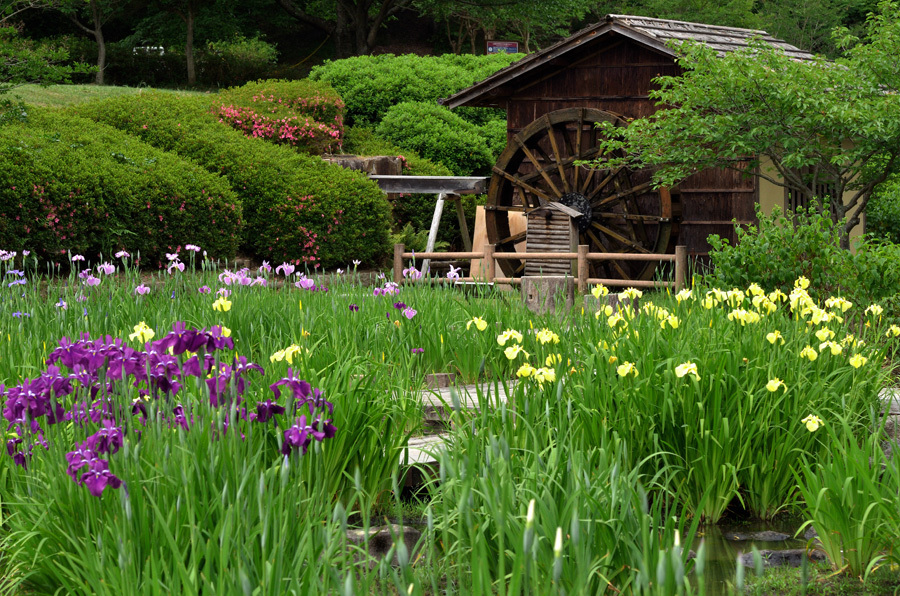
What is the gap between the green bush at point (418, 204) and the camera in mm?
19281

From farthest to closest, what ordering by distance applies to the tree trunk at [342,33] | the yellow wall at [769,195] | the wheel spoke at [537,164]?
the tree trunk at [342,33]
the wheel spoke at [537,164]
the yellow wall at [769,195]

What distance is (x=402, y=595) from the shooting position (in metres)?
1.96

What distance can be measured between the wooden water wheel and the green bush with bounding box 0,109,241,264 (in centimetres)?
541

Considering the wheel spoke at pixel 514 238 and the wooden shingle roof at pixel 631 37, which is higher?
the wooden shingle roof at pixel 631 37

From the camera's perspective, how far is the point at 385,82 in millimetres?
23172

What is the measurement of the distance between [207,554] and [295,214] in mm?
12286

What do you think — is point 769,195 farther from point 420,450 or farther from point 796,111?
point 420,450

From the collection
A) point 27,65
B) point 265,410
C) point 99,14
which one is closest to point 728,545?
point 265,410

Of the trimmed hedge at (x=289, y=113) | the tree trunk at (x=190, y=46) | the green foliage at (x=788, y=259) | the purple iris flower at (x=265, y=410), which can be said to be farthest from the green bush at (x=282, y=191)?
the tree trunk at (x=190, y=46)

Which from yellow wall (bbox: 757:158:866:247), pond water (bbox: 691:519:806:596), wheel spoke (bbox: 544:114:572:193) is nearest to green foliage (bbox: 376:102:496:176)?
wheel spoke (bbox: 544:114:572:193)

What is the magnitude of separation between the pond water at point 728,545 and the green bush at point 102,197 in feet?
29.1

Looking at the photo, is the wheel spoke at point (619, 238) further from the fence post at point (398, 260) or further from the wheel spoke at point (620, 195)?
the fence post at point (398, 260)

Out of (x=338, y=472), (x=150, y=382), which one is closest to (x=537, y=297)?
(x=338, y=472)

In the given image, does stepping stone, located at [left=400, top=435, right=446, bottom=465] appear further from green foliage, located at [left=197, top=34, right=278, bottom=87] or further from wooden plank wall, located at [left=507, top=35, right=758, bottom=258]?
green foliage, located at [left=197, top=34, right=278, bottom=87]
